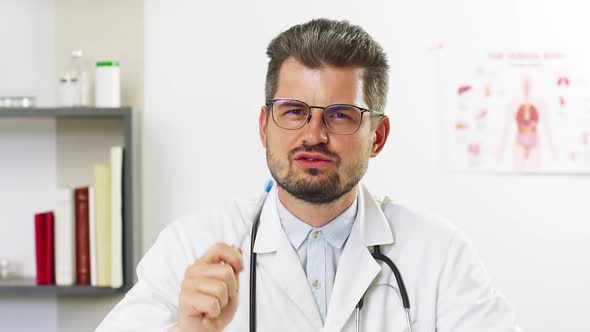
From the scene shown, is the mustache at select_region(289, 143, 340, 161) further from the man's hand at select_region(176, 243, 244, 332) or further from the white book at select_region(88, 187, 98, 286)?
the white book at select_region(88, 187, 98, 286)

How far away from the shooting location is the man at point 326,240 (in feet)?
5.32

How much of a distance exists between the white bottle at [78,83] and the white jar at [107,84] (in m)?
0.05

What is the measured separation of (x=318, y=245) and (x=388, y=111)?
105 cm

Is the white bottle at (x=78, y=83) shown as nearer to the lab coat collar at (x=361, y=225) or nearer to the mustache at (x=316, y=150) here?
the lab coat collar at (x=361, y=225)

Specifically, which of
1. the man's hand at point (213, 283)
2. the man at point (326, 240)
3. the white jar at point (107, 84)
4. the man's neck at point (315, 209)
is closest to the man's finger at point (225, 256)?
the man's hand at point (213, 283)

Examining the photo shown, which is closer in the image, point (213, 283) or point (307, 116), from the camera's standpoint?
point (213, 283)

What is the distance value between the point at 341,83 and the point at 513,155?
123cm

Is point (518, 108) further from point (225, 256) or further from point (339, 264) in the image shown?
point (225, 256)

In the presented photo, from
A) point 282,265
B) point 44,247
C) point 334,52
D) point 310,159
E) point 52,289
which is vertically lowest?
point 52,289

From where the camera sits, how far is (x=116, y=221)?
252 centimetres

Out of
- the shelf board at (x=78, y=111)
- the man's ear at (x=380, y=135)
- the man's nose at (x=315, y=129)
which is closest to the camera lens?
the man's nose at (x=315, y=129)

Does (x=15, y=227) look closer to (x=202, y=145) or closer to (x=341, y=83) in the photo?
(x=202, y=145)

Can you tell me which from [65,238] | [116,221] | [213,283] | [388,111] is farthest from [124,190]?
[213,283]

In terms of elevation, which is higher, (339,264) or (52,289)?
(339,264)
